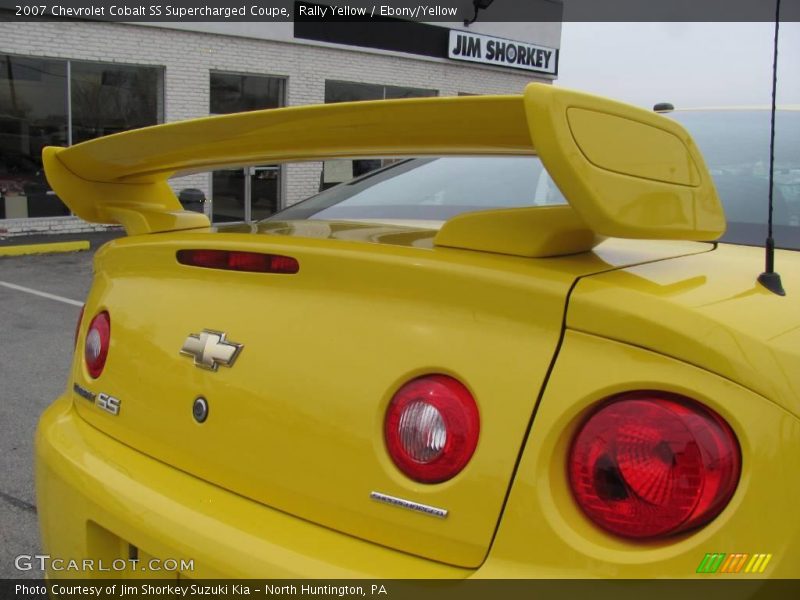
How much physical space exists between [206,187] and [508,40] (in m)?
7.61

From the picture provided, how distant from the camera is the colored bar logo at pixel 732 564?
3.60 feet

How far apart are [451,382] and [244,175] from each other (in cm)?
1334

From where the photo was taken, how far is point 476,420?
4.11ft

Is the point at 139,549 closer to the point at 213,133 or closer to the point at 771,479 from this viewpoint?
the point at 213,133

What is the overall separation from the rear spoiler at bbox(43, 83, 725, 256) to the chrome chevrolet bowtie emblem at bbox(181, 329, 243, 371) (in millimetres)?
435

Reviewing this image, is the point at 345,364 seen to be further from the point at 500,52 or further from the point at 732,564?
the point at 500,52

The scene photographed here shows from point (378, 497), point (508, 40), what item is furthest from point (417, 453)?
point (508, 40)

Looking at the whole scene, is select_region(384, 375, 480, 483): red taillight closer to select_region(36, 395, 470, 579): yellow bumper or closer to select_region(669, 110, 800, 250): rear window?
select_region(36, 395, 470, 579): yellow bumper

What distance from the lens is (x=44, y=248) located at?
1080 centimetres

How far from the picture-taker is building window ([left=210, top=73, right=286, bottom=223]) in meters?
13.5

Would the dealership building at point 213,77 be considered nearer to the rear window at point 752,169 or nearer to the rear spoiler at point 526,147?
the rear window at point 752,169

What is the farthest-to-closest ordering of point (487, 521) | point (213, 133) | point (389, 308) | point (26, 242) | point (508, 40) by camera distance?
point (508, 40), point (26, 242), point (213, 133), point (389, 308), point (487, 521)

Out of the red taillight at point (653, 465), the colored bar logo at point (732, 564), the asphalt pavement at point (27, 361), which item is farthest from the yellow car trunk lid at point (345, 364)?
the asphalt pavement at point (27, 361)

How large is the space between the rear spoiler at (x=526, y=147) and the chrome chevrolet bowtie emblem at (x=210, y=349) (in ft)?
1.43
